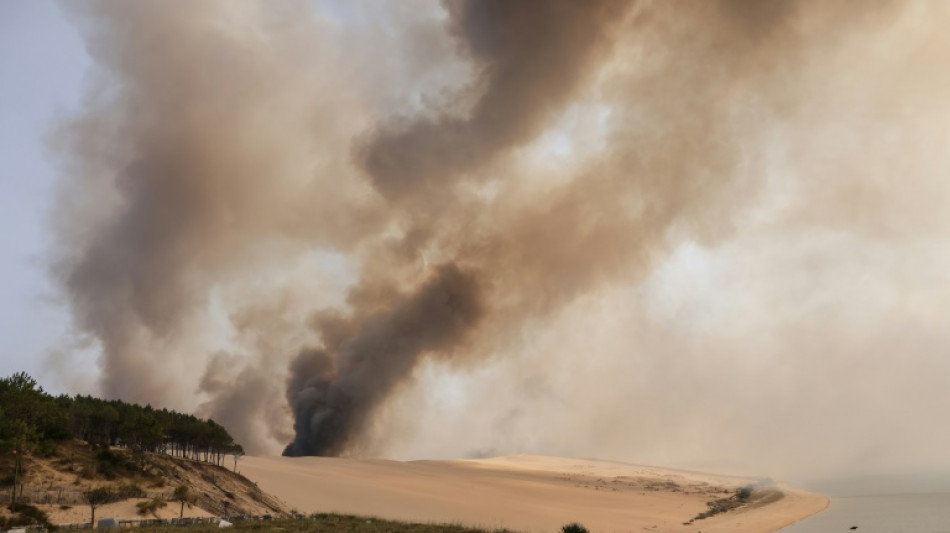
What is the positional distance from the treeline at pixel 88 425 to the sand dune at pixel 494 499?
7753 millimetres

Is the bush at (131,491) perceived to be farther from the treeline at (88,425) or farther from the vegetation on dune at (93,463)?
the treeline at (88,425)

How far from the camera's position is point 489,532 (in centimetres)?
3969

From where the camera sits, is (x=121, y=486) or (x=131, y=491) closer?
(x=131, y=491)

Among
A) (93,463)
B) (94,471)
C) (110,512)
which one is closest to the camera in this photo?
(110,512)

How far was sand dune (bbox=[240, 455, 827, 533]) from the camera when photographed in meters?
61.0

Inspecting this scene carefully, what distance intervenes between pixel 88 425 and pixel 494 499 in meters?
44.3

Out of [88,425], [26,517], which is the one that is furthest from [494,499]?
[26,517]

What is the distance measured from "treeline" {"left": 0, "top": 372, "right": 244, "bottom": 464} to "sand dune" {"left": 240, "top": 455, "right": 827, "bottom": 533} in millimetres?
7753

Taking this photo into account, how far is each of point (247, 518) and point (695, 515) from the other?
155 feet

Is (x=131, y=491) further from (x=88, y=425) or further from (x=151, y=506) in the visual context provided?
(x=88, y=425)

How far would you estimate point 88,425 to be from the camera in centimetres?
5700

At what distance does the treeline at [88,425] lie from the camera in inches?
1762

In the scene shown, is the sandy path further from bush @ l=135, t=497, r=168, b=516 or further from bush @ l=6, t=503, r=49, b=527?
bush @ l=6, t=503, r=49, b=527

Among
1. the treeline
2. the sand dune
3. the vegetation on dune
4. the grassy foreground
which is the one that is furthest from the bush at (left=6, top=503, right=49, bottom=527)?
the sand dune
